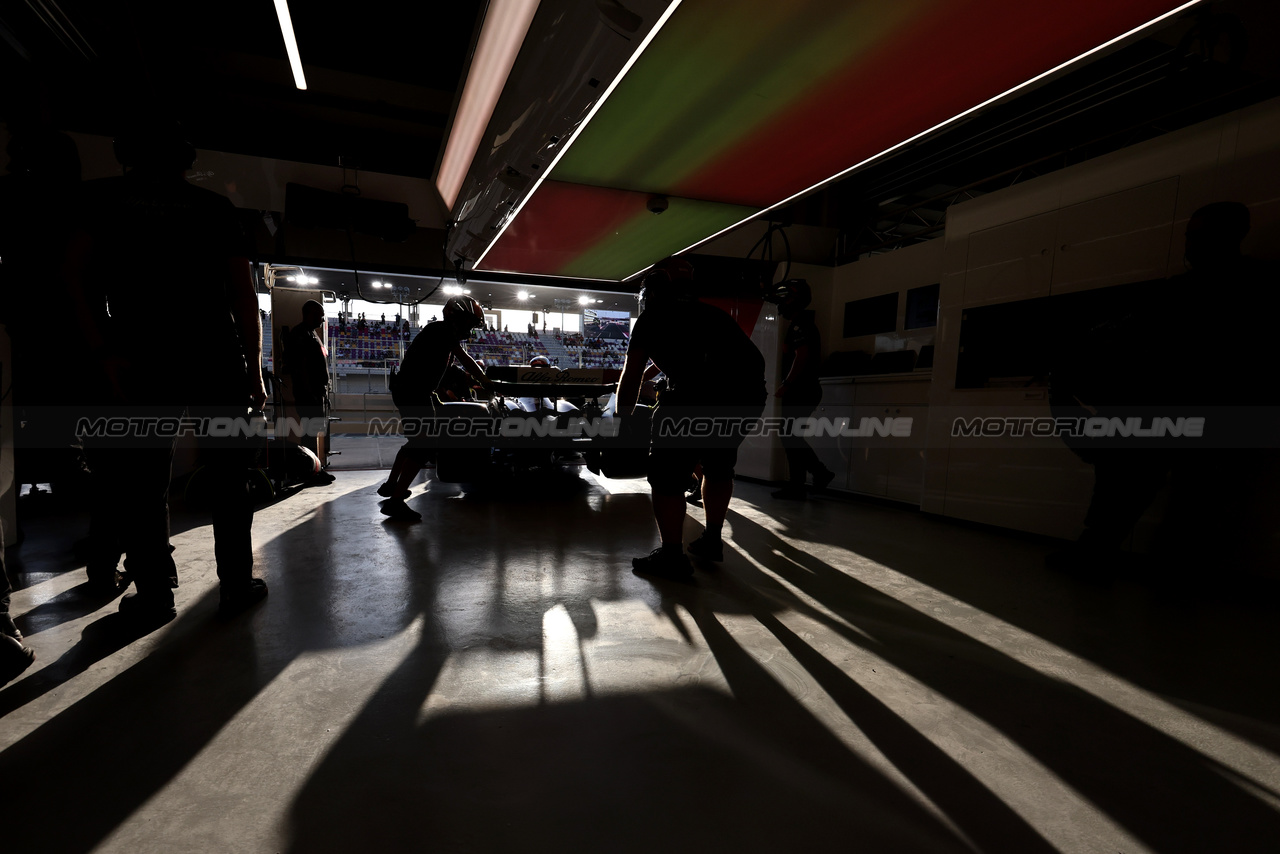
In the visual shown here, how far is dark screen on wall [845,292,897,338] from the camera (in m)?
5.08

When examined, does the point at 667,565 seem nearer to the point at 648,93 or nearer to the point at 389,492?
the point at 648,93

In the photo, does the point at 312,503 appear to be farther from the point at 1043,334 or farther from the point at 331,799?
the point at 1043,334

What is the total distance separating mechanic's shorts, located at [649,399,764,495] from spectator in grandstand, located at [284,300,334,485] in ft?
11.2

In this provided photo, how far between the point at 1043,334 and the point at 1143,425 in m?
0.91

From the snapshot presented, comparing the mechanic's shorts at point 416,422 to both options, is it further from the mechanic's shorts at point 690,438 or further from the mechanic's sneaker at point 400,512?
the mechanic's shorts at point 690,438

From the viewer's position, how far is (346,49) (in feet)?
14.7

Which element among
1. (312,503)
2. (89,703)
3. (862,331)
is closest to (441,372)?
(312,503)

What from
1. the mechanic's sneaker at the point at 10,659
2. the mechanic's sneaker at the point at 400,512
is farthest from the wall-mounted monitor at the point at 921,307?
the mechanic's sneaker at the point at 10,659

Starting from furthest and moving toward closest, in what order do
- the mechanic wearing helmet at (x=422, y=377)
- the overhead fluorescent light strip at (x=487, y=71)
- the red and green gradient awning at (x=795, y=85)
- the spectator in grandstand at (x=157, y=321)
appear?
the mechanic wearing helmet at (x=422, y=377), the overhead fluorescent light strip at (x=487, y=71), the red and green gradient awning at (x=795, y=85), the spectator in grandstand at (x=157, y=321)

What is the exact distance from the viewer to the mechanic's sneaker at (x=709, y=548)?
2.48 meters

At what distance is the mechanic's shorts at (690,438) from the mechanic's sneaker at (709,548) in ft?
1.19

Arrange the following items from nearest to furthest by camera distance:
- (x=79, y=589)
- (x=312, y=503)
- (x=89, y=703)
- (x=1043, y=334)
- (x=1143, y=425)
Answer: (x=89, y=703), (x=79, y=589), (x=1143, y=425), (x=1043, y=334), (x=312, y=503)

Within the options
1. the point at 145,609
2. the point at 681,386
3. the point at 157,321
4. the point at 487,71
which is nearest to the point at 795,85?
the point at 681,386

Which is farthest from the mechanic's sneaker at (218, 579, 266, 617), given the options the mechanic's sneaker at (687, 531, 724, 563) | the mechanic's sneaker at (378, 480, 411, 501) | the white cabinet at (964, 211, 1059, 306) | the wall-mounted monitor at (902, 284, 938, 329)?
the wall-mounted monitor at (902, 284, 938, 329)
